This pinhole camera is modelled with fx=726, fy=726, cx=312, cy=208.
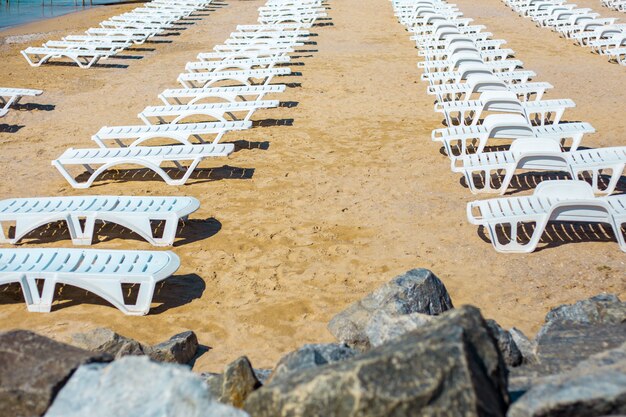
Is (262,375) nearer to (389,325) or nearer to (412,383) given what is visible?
(389,325)

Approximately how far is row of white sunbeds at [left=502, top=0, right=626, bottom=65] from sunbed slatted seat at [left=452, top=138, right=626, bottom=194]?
25.0 feet

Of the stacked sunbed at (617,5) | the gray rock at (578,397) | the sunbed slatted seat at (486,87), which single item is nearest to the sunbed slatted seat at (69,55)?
the sunbed slatted seat at (486,87)

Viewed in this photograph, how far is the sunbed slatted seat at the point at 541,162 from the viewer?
7.45 m

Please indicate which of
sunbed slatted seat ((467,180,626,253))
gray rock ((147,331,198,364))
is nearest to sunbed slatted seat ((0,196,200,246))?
gray rock ((147,331,198,364))

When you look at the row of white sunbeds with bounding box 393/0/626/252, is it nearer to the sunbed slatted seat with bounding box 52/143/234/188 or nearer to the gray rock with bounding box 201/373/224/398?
the sunbed slatted seat with bounding box 52/143/234/188

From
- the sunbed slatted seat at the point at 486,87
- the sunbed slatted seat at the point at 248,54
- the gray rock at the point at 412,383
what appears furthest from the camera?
the sunbed slatted seat at the point at 248,54

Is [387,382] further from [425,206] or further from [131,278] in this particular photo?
[425,206]

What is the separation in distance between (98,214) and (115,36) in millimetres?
12648

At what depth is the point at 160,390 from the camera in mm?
2883

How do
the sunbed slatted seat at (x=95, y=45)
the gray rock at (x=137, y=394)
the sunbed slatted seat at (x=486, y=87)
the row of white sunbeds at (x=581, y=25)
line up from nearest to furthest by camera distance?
the gray rock at (x=137, y=394) < the sunbed slatted seat at (x=486, y=87) < the row of white sunbeds at (x=581, y=25) < the sunbed slatted seat at (x=95, y=45)

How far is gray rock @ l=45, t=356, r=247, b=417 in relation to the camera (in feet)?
9.24

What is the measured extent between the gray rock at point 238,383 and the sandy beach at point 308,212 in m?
1.39

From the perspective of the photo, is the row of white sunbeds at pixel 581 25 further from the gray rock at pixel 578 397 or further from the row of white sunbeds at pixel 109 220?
the gray rock at pixel 578 397

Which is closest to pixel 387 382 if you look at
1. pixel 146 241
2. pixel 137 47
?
pixel 146 241
